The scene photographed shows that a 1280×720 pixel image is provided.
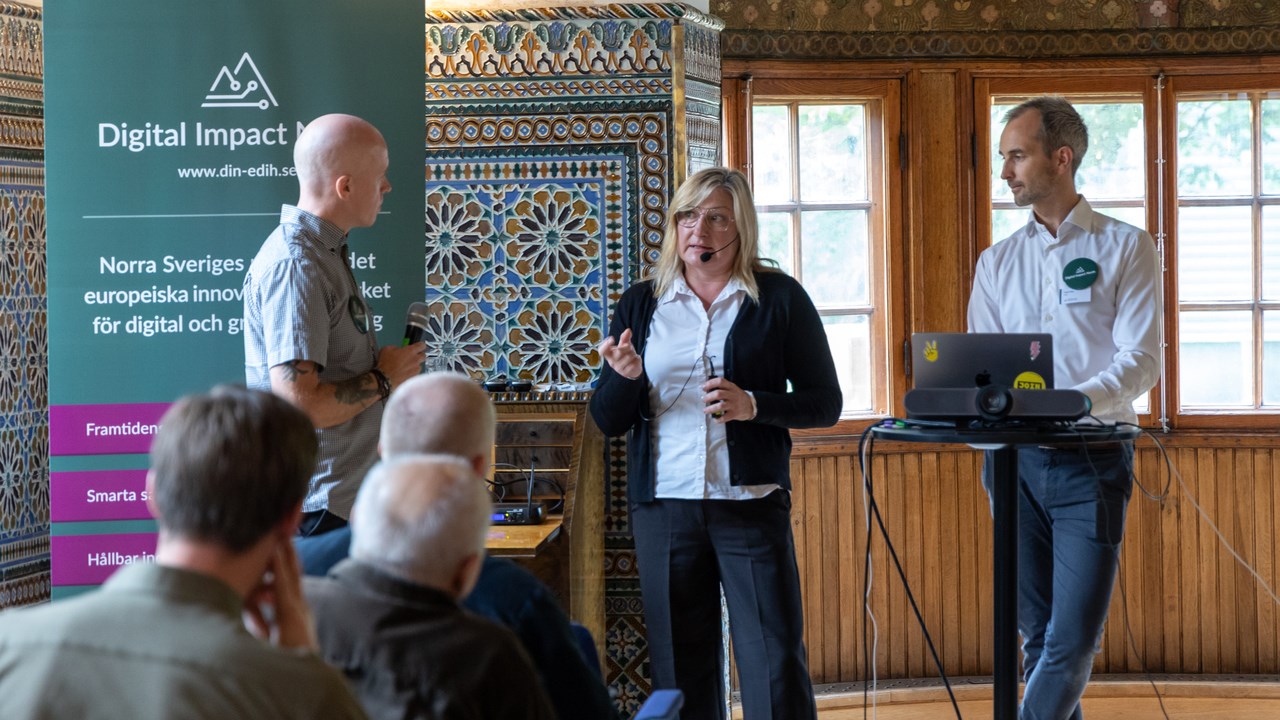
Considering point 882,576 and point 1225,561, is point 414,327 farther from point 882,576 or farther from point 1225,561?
point 1225,561

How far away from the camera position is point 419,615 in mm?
1476

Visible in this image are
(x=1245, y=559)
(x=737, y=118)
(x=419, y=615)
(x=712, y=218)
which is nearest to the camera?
(x=419, y=615)

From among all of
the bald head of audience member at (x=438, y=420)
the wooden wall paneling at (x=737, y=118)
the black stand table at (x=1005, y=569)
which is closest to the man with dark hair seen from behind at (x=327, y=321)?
the bald head of audience member at (x=438, y=420)

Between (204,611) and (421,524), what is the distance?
318mm

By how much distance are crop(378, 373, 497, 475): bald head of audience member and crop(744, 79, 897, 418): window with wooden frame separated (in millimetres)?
3212

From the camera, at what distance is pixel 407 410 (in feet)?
6.20

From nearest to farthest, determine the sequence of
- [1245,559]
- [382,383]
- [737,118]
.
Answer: [382,383], [737,118], [1245,559]

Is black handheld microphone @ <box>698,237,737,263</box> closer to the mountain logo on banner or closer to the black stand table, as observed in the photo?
the black stand table

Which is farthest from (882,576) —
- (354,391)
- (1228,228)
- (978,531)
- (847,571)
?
(354,391)

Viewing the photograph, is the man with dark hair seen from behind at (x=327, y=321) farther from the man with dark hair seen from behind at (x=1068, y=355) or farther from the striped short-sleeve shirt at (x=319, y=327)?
the man with dark hair seen from behind at (x=1068, y=355)

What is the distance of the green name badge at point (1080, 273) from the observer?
10.9 ft

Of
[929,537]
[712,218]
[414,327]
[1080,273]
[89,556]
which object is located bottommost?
[929,537]

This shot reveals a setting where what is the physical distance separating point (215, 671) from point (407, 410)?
753 mm

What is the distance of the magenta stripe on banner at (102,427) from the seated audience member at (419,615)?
2.09 metres
